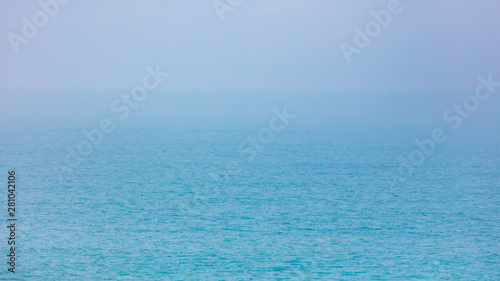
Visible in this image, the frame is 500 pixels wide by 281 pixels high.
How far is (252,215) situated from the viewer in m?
53.9

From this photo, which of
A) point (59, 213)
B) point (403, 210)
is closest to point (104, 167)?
point (59, 213)

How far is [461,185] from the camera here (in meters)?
70.9

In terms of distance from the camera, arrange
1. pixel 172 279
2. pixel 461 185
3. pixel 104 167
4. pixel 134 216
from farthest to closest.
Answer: pixel 104 167
pixel 461 185
pixel 134 216
pixel 172 279

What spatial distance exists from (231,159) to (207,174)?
13.5m

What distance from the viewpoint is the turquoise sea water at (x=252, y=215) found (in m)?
40.4

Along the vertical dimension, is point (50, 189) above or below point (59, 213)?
above

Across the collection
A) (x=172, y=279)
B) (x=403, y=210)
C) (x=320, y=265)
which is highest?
(x=403, y=210)

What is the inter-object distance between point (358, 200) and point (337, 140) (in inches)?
2043

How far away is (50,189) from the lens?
6512 centimetres

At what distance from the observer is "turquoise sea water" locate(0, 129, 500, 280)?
40406 mm

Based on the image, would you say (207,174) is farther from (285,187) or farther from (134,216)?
(134,216)

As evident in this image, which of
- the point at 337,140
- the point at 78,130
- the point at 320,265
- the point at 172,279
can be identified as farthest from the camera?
the point at 78,130

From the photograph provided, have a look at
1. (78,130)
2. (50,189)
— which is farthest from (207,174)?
(78,130)

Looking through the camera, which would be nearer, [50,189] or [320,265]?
[320,265]
